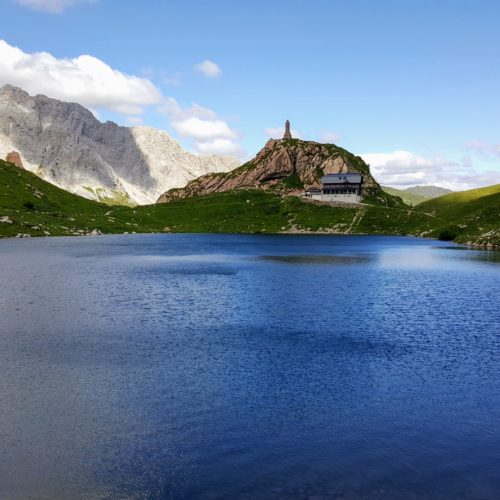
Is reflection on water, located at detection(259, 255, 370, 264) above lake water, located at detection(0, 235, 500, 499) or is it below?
above

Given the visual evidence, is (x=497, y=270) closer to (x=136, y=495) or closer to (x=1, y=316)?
(x=1, y=316)

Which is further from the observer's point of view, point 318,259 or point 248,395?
point 318,259

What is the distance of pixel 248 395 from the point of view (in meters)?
38.6

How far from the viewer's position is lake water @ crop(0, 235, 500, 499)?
2625cm

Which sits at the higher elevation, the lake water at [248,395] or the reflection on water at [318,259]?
the reflection on water at [318,259]

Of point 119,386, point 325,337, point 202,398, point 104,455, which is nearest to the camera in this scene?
point 104,455

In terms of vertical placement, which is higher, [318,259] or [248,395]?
[318,259]

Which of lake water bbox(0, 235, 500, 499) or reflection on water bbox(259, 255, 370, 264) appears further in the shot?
reflection on water bbox(259, 255, 370, 264)

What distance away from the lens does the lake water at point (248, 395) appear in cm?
2625

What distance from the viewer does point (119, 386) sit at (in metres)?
40.5

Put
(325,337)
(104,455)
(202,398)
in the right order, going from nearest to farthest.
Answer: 1. (104,455)
2. (202,398)
3. (325,337)

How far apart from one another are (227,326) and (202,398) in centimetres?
2568

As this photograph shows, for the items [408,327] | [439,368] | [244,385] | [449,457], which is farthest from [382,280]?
[449,457]

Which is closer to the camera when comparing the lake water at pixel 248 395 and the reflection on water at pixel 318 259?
the lake water at pixel 248 395
